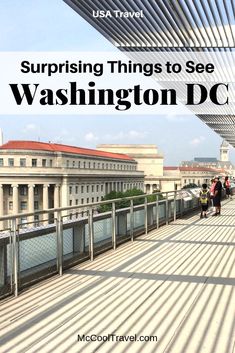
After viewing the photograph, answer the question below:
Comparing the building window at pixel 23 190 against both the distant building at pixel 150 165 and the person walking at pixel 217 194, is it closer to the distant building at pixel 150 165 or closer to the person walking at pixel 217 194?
the distant building at pixel 150 165

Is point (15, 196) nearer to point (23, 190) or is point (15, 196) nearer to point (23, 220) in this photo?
point (23, 190)

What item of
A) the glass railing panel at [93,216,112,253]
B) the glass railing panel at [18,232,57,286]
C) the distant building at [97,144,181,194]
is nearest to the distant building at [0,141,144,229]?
the distant building at [97,144,181,194]

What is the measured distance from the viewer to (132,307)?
4867mm

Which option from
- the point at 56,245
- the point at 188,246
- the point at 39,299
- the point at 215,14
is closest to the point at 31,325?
the point at 39,299

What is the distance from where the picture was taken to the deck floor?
3885 mm

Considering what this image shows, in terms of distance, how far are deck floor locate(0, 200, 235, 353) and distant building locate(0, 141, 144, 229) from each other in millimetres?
75108

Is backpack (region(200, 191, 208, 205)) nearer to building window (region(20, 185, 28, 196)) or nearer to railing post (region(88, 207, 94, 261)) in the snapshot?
railing post (region(88, 207, 94, 261))

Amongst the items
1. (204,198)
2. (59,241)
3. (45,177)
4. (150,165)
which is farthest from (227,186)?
(150,165)

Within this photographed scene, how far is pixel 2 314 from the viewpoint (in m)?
4.71

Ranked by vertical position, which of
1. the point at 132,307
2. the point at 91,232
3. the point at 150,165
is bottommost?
the point at 132,307

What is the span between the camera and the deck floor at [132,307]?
3885mm

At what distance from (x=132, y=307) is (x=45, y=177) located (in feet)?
257

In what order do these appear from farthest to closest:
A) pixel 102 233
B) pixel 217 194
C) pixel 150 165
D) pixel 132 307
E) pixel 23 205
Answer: pixel 150 165 → pixel 23 205 → pixel 217 194 → pixel 102 233 → pixel 132 307

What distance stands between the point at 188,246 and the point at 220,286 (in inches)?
126
